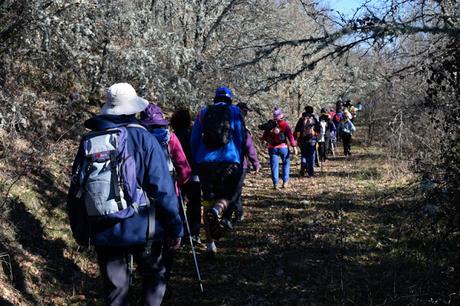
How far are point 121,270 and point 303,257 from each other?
311cm

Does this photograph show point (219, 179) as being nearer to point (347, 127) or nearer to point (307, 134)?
point (307, 134)

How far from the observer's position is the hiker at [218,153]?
6.02 meters

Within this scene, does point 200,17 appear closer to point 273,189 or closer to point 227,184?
point 273,189

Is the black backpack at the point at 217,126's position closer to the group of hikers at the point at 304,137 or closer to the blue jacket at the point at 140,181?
the blue jacket at the point at 140,181

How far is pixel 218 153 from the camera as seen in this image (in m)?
6.11

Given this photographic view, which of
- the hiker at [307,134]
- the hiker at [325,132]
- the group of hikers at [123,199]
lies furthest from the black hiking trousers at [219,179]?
the hiker at [325,132]

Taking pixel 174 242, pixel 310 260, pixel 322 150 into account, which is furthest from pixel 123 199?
Result: pixel 322 150

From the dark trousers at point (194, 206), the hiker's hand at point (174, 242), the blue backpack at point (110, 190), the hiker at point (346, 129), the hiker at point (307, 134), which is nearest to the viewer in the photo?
the blue backpack at point (110, 190)

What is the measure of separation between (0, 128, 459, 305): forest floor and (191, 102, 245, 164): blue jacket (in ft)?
4.14

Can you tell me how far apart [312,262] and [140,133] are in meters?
3.25

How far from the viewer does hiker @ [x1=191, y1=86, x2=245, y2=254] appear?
6.02m

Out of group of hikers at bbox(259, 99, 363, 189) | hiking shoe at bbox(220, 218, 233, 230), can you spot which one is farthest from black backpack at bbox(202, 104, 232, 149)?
group of hikers at bbox(259, 99, 363, 189)

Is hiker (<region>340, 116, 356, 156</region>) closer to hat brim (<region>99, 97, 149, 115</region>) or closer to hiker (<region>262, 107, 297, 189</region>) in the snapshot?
→ hiker (<region>262, 107, 297, 189</region>)

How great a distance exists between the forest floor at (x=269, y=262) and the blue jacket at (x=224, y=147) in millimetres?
1262
